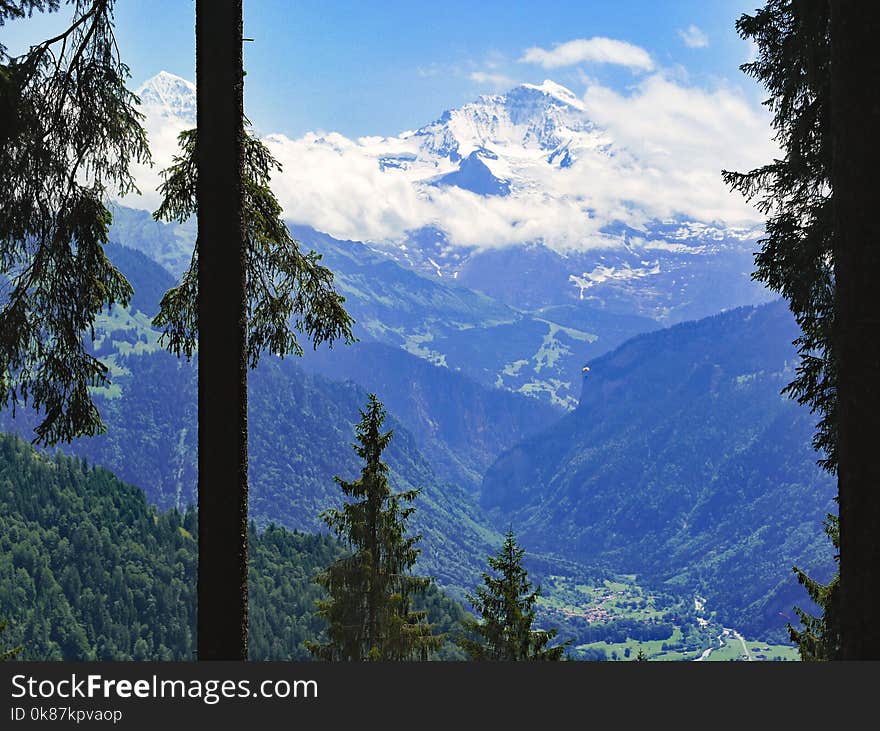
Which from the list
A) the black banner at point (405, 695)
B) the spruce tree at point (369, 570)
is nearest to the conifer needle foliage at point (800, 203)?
the black banner at point (405, 695)

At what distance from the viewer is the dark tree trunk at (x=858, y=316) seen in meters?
5.29

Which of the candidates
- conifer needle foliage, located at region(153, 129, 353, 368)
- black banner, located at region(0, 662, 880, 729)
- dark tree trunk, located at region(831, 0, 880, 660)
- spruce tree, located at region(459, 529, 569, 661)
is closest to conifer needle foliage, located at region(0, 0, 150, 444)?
conifer needle foliage, located at region(153, 129, 353, 368)

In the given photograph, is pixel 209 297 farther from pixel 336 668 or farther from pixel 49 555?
pixel 49 555

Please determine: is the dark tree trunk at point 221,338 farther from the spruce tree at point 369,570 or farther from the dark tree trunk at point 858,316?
the spruce tree at point 369,570

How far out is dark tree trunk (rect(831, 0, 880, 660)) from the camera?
5.29 m

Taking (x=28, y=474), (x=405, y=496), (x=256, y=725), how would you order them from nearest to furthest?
(x=256, y=725)
(x=405, y=496)
(x=28, y=474)

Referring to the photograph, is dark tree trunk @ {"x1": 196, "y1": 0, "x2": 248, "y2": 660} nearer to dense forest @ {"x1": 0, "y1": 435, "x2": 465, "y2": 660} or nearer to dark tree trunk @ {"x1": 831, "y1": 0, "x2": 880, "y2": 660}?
dark tree trunk @ {"x1": 831, "y1": 0, "x2": 880, "y2": 660}

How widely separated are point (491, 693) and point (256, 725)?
137 cm

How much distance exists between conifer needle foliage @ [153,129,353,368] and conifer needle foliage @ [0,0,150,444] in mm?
556

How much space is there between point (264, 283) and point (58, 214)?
164 centimetres

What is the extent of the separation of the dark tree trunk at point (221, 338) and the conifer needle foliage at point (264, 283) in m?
1.05

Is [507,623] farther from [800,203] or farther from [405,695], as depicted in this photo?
[405,695]

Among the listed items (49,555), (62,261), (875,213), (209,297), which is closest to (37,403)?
(62,261)

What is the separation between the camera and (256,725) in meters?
5.79
